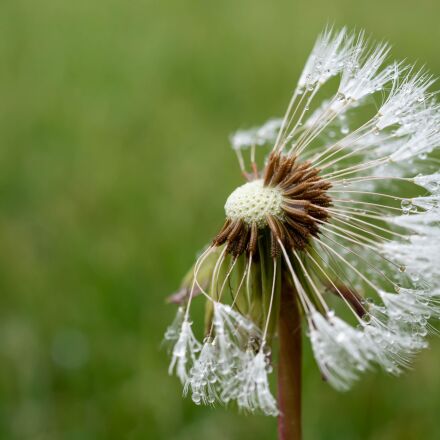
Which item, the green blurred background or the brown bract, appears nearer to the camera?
the brown bract

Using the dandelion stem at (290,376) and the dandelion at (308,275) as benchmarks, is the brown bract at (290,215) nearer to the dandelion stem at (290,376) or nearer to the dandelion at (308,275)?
the dandelion at (308,275)

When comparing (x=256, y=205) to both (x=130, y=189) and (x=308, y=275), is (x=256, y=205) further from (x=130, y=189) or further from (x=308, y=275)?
(x=130, y=189)

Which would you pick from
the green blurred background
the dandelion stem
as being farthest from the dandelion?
the green blurred background

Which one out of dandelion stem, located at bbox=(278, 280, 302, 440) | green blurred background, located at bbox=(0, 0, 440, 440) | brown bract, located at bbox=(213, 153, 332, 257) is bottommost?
dandelion stem, located at bbox=(278, 280, 302, 440)

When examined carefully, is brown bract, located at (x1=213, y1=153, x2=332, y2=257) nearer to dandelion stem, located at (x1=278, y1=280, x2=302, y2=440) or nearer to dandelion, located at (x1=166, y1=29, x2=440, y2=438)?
dandelion, located at (x1=166, y1=29, x2=440, y2=438)

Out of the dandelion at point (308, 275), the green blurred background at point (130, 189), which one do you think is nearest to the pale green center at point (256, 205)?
the dandelion at point (308, 275)

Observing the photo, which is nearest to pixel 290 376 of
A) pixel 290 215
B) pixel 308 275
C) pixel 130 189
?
pixel 308 275

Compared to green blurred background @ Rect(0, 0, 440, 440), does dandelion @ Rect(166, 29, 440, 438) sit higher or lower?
lower
